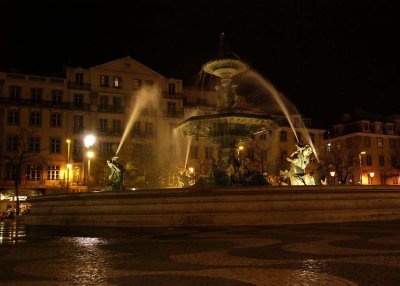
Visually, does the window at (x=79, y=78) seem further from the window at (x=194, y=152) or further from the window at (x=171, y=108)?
the window at (x=194, y=152)

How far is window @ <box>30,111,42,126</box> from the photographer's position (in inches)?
2429

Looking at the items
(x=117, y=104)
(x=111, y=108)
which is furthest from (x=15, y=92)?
(x=117, y=104)

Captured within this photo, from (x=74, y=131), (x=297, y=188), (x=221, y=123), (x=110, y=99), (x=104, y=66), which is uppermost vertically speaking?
(x=104, y=66)

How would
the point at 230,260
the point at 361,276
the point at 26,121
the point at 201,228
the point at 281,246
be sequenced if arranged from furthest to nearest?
the point at 26,121 → the point at 201,228 → the point at 281,246 → the point at 230,260 → the point at 361,276

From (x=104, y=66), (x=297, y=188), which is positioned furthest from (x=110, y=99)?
(x=297, y=188)

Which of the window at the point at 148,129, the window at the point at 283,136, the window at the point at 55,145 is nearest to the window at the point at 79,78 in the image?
the window at the point at 55,145

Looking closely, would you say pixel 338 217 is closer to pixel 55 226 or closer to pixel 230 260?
pixel 230 260

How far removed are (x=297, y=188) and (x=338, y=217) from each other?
2.11 metres

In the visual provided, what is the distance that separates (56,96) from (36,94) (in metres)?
2.47

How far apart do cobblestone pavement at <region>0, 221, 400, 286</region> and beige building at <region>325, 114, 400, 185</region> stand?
6342cm

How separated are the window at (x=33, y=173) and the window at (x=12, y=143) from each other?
2.80 m

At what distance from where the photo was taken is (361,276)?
7488 mm

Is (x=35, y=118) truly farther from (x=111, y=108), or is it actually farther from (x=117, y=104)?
(x=117, y=104)

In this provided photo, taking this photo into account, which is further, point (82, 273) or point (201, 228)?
point (201, 228)
